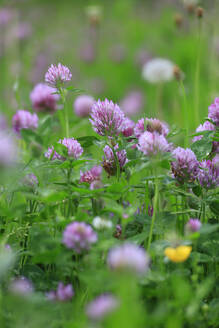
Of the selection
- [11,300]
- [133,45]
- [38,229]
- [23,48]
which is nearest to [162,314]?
[11,300]

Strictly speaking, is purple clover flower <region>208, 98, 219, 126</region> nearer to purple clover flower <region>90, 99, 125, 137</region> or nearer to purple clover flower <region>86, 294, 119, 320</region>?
purple clover flower <region>90, 99, 125, 137</region>

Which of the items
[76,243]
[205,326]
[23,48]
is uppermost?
[23,48]

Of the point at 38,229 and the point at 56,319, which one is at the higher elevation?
the point at 38,229

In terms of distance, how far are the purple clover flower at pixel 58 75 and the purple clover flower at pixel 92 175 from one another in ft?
0.56

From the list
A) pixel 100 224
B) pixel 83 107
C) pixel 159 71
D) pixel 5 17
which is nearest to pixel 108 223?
pixel 100 224

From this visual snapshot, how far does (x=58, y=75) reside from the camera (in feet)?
2.98

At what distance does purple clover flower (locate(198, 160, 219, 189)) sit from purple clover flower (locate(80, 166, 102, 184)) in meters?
0.18

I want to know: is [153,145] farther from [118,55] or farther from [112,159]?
[118,55]

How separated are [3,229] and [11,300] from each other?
11.2 inches

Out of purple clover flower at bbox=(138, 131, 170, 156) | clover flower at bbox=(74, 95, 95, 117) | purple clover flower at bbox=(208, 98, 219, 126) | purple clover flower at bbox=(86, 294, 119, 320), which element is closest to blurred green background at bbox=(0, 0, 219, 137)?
clover flower at bbox=(74, 95, 95, 117)

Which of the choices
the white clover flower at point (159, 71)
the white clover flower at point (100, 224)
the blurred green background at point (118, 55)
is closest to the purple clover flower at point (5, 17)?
the blurred green background at point (118, 55)

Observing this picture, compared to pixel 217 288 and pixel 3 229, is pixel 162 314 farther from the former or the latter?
pixel 3 229

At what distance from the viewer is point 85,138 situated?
0.96 metres

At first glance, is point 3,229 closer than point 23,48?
Yes
